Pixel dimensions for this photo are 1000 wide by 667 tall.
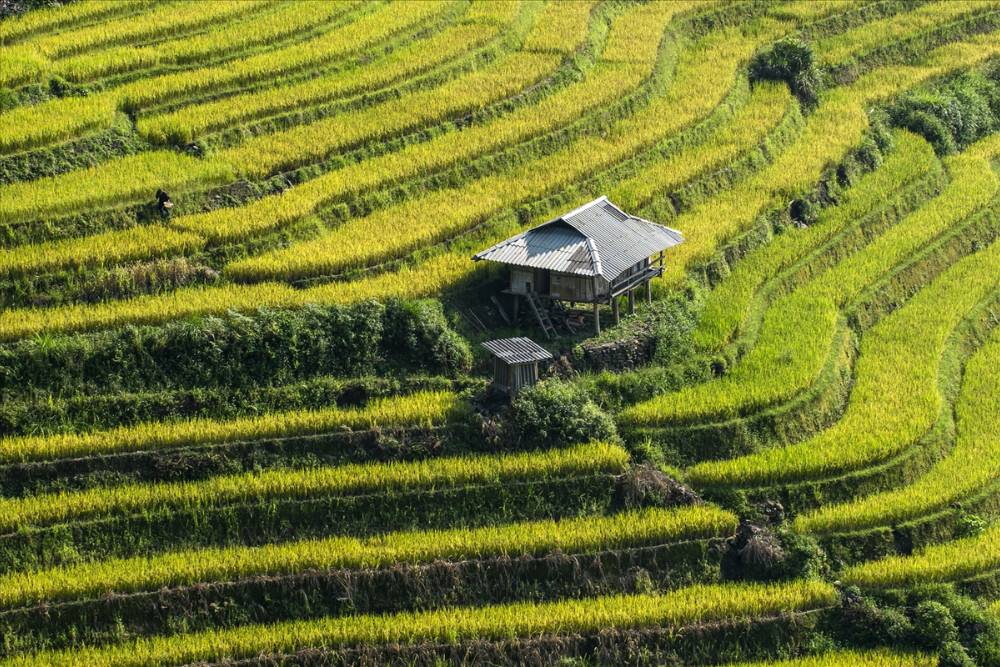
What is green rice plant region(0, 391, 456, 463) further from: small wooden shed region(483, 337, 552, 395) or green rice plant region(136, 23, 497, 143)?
green rice plant region(136, 23, 497, 143)

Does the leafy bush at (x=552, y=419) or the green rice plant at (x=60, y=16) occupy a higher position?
the green rice plant at (x=60, y=16)

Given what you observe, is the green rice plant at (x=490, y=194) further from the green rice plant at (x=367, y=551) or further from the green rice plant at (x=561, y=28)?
the green rice plant at (x=367, y=551)

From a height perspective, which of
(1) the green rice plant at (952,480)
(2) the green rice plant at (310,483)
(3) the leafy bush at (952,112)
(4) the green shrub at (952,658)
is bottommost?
(4) the green shrub at (952,658)

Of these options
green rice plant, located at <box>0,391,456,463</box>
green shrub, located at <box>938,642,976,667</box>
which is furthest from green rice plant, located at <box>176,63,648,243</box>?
green shrub, located at <box>938,642,976,667</box>

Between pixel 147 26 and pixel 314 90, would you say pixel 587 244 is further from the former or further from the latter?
pixel 147 26

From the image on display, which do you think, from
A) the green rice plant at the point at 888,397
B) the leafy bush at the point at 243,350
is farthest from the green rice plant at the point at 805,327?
the leafy bush at the point at 243,350

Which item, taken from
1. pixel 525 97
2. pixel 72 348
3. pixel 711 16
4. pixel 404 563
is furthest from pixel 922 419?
pixel 711 16
